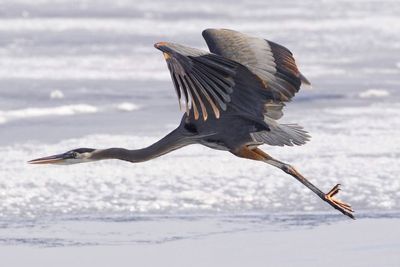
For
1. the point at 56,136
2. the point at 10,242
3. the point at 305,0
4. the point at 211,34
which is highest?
the point at 305,0

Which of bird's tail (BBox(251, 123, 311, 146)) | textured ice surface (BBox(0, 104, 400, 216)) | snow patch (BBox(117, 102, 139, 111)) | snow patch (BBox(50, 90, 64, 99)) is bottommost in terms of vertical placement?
textured ice surface (BBox(0, 104, 400, 216))

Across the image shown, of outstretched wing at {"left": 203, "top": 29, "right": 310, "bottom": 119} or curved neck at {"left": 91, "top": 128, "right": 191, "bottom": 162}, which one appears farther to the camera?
curved neck at {"left": 91, "top": 128, "right": 191, "bottom": 162}

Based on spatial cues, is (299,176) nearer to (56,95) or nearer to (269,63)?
(269,63)

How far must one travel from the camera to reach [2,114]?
1027 cm

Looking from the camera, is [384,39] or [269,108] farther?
[384,39]

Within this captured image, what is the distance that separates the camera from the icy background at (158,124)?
23.5 feet

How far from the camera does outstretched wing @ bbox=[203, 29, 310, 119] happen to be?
6.20m

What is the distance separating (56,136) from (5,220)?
273 cm

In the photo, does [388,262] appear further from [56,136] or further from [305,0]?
[305,0]

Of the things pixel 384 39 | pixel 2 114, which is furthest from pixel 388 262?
pixel 384 39

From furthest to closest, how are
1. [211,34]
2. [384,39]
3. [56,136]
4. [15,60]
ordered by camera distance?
1. [384,39]
2. [15,60]
3. [56,136]
4. [211,34]

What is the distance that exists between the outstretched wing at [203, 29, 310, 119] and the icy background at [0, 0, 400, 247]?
98 cm

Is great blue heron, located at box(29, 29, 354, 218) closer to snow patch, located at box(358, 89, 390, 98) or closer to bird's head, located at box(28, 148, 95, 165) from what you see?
bird's head, located at box(28, 148, 95, 165)

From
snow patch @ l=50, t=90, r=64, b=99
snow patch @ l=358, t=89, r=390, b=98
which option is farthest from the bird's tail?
snow patch @ l=50, t=90, r=64, b=99
